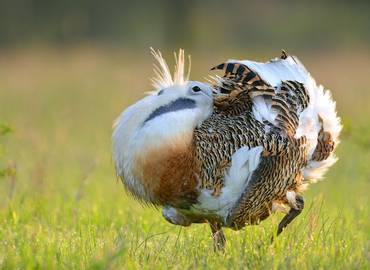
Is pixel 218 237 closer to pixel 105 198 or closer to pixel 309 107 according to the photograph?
pixel 309 107

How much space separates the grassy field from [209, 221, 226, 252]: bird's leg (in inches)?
2.0

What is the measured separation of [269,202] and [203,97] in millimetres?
683

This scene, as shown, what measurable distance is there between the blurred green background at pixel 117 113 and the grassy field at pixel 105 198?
2 centimetres

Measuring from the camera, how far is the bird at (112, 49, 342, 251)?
4.75 metres

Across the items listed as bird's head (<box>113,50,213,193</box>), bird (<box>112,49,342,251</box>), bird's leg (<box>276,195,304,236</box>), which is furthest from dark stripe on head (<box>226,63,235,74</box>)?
bird's leg (<box>276,195,304,236</box>)

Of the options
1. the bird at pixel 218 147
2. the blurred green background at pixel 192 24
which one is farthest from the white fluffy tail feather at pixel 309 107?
the blurred green background at pixel 192 24

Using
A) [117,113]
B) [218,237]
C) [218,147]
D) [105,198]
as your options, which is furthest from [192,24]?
[218,147]

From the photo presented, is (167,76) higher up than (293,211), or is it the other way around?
(167,76)

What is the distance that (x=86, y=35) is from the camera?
70.3ft

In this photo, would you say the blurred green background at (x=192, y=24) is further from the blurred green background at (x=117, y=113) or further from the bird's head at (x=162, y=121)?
the bird's head at (x=162, y=121)

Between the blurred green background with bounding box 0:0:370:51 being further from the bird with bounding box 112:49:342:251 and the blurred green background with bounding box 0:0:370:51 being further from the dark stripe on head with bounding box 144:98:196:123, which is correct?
the dark stripe on head with bounding box 144:98:196:123

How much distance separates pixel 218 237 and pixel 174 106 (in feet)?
2.59

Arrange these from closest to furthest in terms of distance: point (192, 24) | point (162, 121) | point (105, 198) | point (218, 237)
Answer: point (162, 121) < point (218, 237) < point (105, 198) < point (192, 24)

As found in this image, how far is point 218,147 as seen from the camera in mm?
4848
